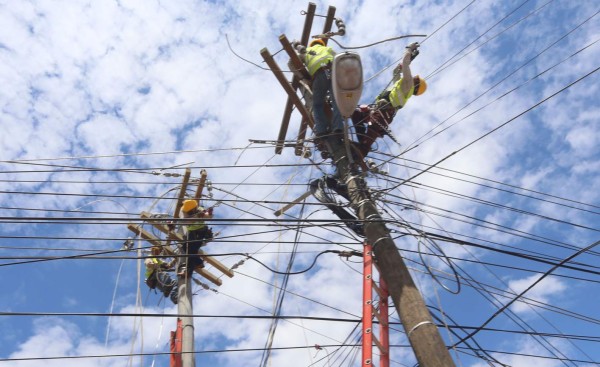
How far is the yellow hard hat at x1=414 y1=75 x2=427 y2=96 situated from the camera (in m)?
8.41

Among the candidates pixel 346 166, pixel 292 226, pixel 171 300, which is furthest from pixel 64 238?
pixel 171 300

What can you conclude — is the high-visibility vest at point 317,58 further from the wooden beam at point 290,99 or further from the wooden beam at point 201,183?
the wooden beam at point 201,183

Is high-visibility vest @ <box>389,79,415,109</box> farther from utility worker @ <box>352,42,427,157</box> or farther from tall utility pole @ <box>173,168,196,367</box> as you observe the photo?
tall utility pole @ <box>173,168,196,367</box>

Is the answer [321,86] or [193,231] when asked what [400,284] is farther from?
[193,231]

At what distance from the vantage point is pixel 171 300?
1169cm

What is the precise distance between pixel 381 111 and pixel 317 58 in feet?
3.64

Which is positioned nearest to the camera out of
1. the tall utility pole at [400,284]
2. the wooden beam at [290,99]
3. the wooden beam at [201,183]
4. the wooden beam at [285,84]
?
the tall utility pole at [400,284]

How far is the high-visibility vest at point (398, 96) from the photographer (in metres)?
8.14

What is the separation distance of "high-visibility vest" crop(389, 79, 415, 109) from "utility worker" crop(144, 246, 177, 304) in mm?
5393

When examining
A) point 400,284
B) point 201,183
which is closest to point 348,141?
point 400,284

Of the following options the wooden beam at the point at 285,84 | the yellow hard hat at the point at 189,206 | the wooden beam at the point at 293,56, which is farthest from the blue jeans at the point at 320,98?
the yellow hard hat at the point at 189,206

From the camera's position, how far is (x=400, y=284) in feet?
19.8

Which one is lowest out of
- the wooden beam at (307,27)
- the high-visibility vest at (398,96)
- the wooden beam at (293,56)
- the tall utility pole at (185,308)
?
the tall utility pole at (185,308)

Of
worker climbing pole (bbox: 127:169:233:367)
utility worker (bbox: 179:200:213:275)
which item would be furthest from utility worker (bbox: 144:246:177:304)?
utility worker (bbox: 179:200:213:275)
